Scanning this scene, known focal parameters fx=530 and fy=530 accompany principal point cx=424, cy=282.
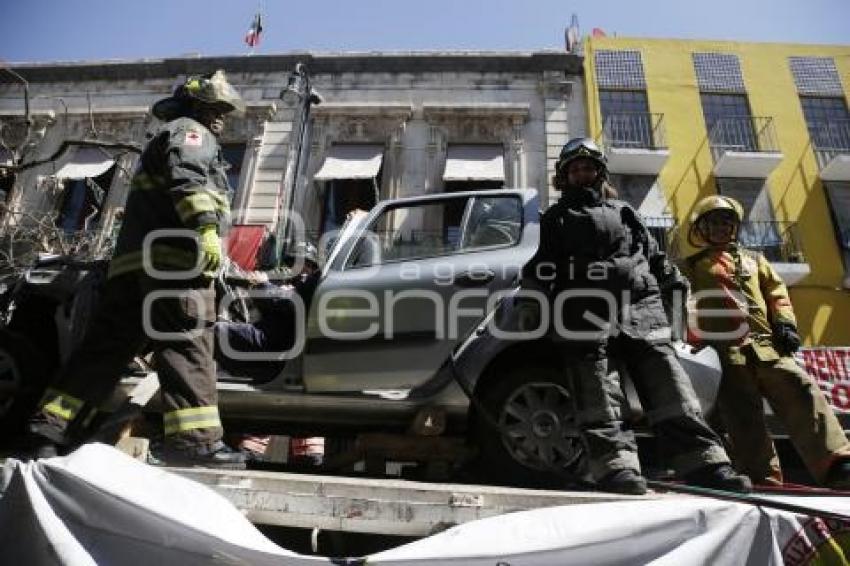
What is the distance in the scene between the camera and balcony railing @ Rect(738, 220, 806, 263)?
11.2 meters

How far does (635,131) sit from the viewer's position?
39.7 ft

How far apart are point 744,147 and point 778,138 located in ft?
3.19

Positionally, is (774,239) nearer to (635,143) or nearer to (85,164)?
(635,143)

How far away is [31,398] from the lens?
276 cm

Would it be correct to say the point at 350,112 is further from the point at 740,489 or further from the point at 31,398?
the point at 740,489

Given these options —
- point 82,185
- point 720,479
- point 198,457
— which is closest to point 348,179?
point 82,185

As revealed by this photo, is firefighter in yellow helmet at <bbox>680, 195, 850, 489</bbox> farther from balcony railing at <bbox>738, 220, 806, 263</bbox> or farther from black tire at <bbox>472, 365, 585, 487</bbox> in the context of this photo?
balcony railing at <bbox>738, 220, 806, 263</bbox>

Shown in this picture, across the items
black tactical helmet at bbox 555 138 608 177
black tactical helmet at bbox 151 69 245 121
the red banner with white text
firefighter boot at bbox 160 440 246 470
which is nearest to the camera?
firefighter boot at bbox 160 440 246 470

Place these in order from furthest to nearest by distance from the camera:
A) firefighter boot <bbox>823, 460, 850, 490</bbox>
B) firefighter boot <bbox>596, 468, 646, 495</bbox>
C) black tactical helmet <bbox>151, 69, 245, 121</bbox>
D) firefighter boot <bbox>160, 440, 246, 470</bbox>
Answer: black tactical helmet <bbox>151, 69, 245, 121</bbox>, firefighter boot <bbox>823, 460, 850, 490</bbox>, firefighter boot <bbox>160, 440, 246, 470</bbox>, firefighter boot <bbox>596, 468, 646, 495</bbox>

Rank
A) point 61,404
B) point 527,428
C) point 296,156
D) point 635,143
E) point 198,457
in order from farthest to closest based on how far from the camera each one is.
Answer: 1. point 635,143
2. point 296,156
3. point 527,428
4. point 61,404
5. point 198,457

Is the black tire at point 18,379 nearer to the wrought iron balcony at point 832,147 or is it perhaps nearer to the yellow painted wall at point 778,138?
the yellow painted wall at point 778,138

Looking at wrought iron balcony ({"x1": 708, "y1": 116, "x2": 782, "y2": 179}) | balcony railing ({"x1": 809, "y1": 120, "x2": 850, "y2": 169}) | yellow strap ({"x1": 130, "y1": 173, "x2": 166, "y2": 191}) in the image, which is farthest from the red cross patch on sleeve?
balcony railing ({"x1": 809, "y1": 120, "x2": 850, "y2": 169})

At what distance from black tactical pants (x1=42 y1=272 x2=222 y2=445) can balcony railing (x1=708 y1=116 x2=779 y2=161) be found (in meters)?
12.6

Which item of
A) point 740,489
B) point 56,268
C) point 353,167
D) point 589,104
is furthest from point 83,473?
point 589,104
